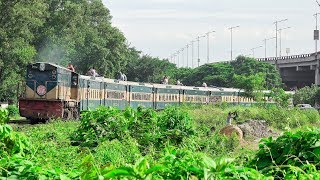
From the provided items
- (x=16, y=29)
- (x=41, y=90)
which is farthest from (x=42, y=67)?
(x=16, y=29)

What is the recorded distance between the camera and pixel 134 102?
1487 inches

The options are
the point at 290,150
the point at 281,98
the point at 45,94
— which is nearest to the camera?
the point at 290,150

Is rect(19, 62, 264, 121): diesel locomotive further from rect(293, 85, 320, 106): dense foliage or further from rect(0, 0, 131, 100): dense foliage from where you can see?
rect(293, 85, 320, 106): dense foliage

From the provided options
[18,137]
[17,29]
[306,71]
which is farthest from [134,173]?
[306,71]

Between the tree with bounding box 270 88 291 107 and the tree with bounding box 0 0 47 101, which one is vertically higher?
the tree with bounding box 0 0 47 101

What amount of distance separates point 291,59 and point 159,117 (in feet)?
312

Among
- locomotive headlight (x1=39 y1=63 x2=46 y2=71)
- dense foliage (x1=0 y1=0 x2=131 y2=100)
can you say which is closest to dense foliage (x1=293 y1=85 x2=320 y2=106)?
dense foliage (x1=0 y1=0 x2=131 y2=100)

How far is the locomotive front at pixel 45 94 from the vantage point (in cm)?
2670

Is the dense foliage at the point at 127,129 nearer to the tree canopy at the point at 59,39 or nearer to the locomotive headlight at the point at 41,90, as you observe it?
the locomotive headlight at the point at 41,90

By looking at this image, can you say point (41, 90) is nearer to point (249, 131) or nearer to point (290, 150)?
point (249, 131)

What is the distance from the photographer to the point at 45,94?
88.8ft

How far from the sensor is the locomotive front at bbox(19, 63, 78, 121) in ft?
87.6

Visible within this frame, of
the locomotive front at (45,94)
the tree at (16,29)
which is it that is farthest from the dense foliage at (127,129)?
the tree at (16,29)

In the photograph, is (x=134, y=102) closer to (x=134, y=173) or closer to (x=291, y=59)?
(x=134, y=173)
